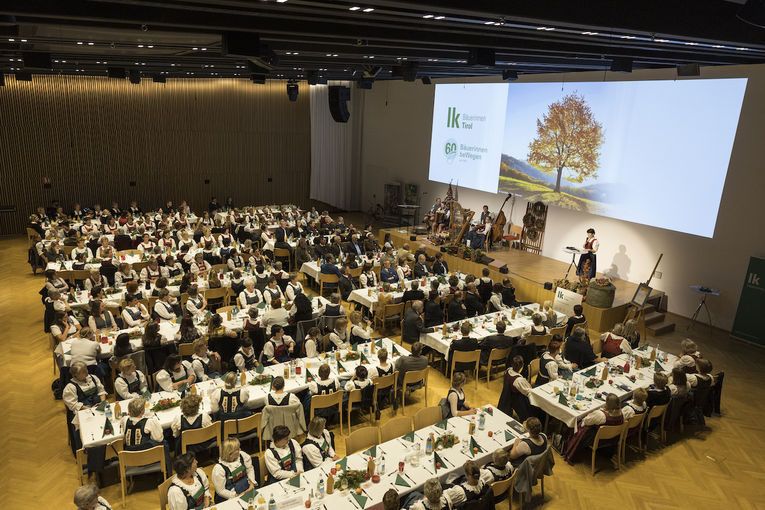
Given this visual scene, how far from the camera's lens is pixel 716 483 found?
6730 mm

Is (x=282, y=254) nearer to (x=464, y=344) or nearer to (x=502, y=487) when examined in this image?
(x=464, y=344)

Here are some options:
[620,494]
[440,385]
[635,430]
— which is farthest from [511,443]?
[440,385]

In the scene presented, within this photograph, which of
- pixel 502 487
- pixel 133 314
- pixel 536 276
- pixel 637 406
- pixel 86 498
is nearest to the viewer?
pixel 86 498

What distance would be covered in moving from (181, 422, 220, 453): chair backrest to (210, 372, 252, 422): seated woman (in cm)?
19

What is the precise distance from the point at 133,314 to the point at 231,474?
177 inches

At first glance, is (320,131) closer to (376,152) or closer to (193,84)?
(376,152)

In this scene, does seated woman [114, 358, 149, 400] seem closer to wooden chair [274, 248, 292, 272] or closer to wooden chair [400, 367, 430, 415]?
wooden chair [400, 367, 430, 415]

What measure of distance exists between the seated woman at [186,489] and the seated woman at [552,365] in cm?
497

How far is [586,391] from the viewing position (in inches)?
283

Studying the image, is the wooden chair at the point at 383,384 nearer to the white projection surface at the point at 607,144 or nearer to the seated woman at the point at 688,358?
the seated woman at the point at 688,358

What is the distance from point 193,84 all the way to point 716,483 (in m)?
20.9

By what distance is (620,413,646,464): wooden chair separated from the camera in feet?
21.6

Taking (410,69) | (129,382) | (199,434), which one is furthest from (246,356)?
(410,69)

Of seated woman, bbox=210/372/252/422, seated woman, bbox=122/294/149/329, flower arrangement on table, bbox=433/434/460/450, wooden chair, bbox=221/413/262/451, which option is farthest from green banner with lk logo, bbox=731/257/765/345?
seated woman, bbox=122/294/149/329
